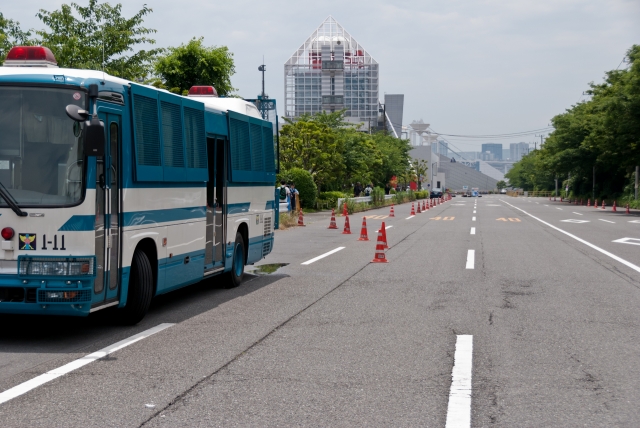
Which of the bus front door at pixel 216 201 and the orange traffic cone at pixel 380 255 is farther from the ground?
the bus front door at pixel 216 201

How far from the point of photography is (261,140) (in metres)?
14.0

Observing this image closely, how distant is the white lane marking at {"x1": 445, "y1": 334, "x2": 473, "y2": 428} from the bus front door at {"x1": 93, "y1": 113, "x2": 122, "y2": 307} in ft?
12.0

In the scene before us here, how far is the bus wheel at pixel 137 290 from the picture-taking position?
348 inches

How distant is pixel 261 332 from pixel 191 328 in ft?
2.89

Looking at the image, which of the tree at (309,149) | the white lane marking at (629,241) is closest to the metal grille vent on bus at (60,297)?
the white lane marking at (629,241)

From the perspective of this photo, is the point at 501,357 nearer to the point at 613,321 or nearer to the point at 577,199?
the point at 613,321

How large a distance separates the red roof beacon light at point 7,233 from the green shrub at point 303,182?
3394 centimetres

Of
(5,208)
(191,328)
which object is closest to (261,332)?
(191,328)

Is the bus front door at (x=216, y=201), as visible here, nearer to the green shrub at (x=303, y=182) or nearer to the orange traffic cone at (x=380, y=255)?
the orange traffic cone at (x=380, y=255)

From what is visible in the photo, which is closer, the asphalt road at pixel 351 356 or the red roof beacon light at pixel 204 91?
the asphalt road at pixel 351 356

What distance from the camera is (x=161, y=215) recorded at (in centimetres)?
939

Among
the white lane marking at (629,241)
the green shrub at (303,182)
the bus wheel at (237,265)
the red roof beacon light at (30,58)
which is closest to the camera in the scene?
the red roof beacon light at (30,58)

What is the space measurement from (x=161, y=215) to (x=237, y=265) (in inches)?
144

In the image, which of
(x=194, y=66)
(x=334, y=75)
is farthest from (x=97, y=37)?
(x=334, y=75)
